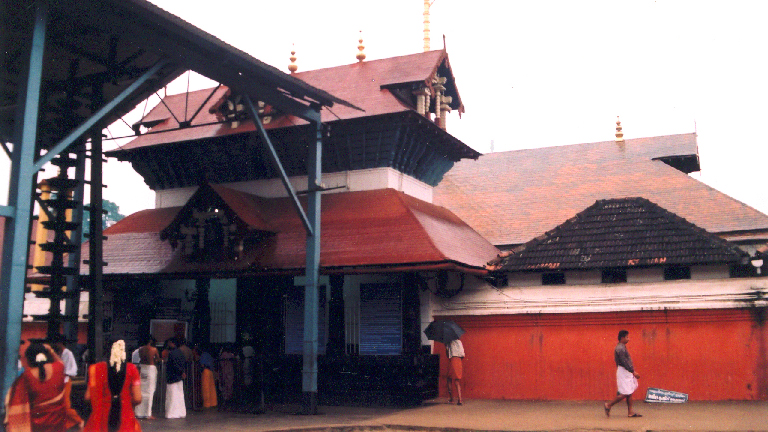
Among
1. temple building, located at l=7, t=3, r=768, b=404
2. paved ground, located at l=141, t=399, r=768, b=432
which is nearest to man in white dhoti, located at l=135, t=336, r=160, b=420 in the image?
paved ground, located at l=141, t=399, r=768, b=432

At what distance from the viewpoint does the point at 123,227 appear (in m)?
19.1

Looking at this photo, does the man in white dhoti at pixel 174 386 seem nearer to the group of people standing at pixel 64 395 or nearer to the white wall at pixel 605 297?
the white wall at pixel 605 297

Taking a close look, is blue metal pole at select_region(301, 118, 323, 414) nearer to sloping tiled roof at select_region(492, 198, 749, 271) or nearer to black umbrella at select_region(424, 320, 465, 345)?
black umbrella at select_region(424, 320, 465, 345)

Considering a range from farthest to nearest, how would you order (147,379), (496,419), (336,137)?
(336,137), (147,379), (496,419)

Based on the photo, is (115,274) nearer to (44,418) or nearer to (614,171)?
(44,418)

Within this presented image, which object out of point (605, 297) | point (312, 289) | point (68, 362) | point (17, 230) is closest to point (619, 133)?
point (605, 297)

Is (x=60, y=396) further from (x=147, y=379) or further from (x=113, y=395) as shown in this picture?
(x=147, y=379)

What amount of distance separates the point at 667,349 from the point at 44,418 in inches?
465

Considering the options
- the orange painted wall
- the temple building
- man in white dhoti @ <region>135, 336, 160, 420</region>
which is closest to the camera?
man in white dhoti @ <region>135, 336, 160, 420</region>

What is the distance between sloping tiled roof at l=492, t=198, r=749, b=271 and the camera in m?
14.9

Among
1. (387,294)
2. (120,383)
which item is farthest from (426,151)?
(120,383)

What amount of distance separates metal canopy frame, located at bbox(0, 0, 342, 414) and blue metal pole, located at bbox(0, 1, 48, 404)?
0.04ft

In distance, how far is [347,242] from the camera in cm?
1573

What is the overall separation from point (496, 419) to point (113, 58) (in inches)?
376
